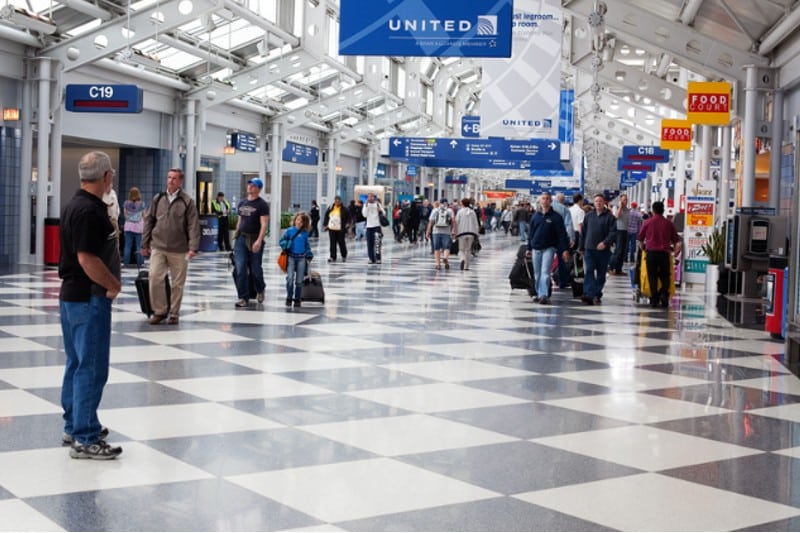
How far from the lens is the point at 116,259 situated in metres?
5.53

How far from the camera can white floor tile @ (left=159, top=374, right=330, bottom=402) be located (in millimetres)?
7113

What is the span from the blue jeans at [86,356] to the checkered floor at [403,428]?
0.21 meters

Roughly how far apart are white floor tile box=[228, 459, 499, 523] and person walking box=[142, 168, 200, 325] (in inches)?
243

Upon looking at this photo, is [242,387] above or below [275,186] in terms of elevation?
below

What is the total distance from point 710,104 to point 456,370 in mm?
12333

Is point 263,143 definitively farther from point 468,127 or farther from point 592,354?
point 592,354

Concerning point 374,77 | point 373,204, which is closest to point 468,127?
point 374,77

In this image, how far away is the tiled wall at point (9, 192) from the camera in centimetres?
1992

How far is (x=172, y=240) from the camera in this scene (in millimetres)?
11016

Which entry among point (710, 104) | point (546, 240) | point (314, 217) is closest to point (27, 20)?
point (546, 240)

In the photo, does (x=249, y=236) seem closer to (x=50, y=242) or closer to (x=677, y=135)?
(x=50, y=242)

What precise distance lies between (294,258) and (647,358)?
17.5ft

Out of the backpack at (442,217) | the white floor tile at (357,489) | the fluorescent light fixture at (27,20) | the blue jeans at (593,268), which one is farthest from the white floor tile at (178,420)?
the backpack at (442,217)

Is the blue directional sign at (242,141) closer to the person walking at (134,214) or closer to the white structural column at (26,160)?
the white structural column at (26,160)
